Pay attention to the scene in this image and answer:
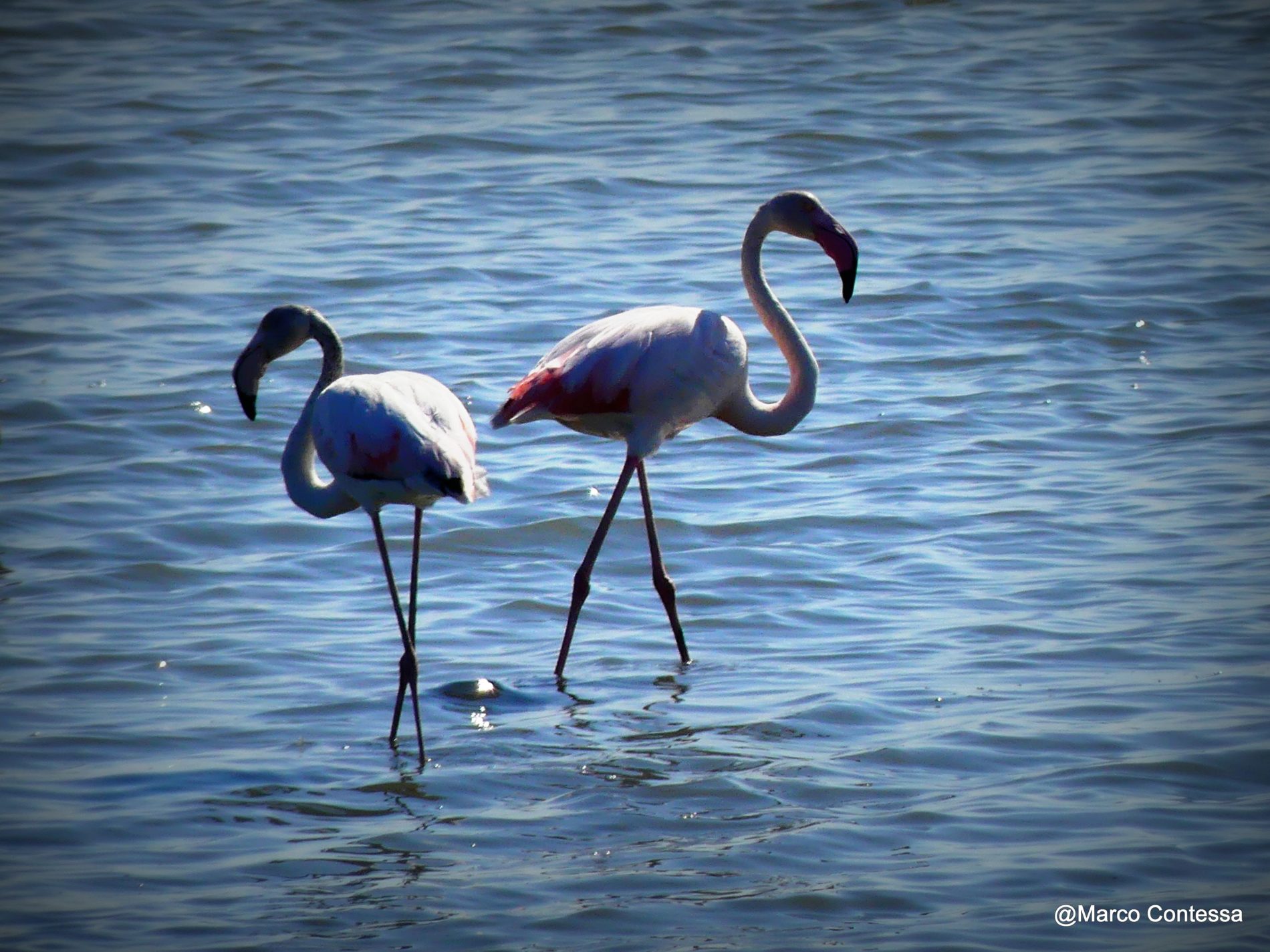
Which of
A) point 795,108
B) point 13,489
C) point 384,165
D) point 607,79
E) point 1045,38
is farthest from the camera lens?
point 1045,38

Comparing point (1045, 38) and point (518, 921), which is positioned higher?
point (1045, 38)

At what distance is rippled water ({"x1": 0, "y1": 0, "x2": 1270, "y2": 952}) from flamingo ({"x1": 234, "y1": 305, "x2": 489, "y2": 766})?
67 centimetres

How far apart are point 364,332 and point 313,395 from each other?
457 centimetres

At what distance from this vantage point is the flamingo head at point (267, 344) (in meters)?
5.97

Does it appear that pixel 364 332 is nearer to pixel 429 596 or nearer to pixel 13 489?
pixel 13 489

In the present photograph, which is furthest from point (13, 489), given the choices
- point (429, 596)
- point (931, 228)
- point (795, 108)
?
point (795, 108)

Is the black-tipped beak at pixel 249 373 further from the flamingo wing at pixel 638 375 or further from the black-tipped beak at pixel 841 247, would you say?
the black-tipped beak at pixel 841 247

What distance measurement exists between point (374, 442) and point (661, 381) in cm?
139

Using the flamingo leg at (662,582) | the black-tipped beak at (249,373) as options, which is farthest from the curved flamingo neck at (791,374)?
the black-tipped beak at (249,373)

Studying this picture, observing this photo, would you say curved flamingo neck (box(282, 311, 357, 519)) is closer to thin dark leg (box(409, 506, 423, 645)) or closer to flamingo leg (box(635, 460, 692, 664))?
thin dark leg (box(409, 506, 423, 645))

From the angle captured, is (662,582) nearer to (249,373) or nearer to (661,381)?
(661,381)

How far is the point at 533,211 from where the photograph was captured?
13.4 m

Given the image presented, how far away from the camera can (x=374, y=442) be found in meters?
5.57

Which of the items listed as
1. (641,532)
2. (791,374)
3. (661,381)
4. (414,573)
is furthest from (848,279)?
(414,573)
